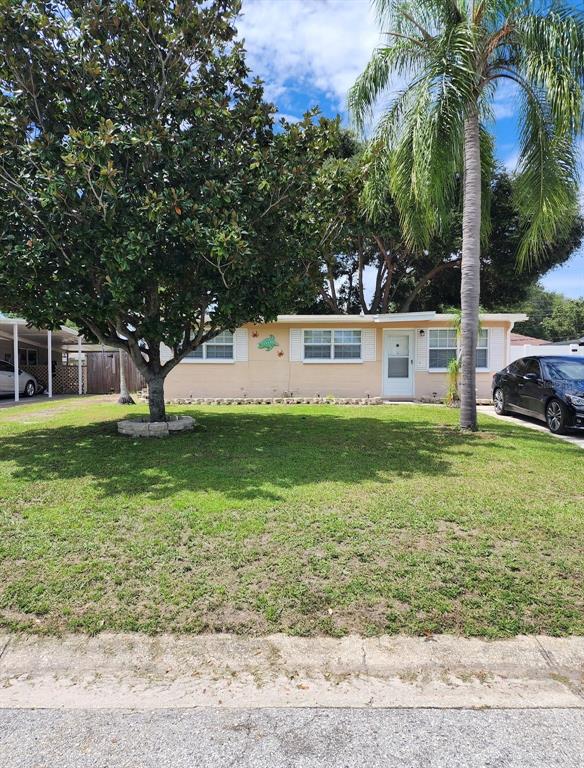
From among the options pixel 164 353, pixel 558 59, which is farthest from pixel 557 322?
pixel 558 59

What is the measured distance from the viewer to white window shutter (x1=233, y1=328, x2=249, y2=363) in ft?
49.5

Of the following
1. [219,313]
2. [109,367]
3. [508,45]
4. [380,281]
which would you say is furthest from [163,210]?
[380,281]

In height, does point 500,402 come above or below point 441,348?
below

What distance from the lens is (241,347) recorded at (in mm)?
15117

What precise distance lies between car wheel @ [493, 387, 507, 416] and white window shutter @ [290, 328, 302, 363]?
18.9 feet

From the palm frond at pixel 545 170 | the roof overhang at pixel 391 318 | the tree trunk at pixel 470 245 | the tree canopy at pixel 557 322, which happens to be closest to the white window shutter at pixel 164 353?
the roof overhang at pixel 391 318

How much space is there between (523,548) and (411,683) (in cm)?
182

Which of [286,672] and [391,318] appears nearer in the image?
[286,672]

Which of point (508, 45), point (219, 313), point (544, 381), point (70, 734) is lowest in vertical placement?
point (70, 734)

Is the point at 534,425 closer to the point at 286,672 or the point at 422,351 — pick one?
the point at 422,351

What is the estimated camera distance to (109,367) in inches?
824

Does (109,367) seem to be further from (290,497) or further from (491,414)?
(290,497)

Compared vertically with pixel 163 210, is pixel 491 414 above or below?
below

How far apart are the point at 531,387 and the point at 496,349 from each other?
14.2 feet
